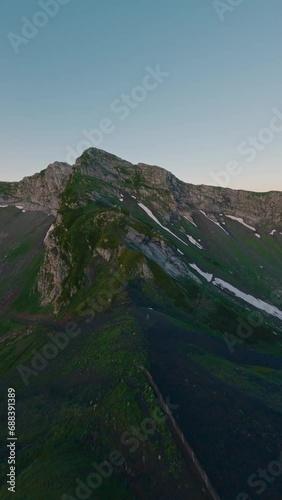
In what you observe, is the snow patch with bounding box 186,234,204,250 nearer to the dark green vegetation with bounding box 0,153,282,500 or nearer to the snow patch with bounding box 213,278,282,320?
the dark green vegetation with bounding box 0,153,282,500

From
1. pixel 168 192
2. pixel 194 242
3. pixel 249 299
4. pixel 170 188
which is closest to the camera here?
pixel 249 299

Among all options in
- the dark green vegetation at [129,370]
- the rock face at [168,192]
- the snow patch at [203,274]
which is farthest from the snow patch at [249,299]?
the rock face at [168,192]

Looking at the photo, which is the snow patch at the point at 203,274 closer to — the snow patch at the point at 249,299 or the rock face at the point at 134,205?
the snow patch at the point at 249,299

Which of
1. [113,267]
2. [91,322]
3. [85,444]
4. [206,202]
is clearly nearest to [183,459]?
[85,444]

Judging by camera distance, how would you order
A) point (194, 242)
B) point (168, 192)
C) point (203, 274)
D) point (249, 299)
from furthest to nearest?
point (168, 192) → point (194, 242) → point (249, 299) → point (203, 274)

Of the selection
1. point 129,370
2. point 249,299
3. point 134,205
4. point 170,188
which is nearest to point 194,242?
point 134,205

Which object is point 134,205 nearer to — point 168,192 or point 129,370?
point 168,192

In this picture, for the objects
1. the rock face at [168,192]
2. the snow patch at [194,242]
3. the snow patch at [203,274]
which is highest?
the rock face at [168,192]

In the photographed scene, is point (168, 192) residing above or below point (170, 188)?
below
